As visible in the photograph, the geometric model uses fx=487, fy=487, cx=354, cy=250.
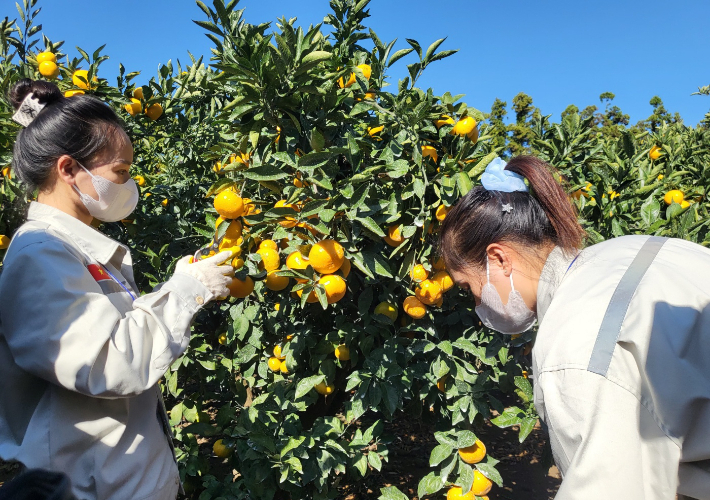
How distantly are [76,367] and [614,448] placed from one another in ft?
3.14

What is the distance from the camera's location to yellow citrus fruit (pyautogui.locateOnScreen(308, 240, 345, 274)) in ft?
4.87

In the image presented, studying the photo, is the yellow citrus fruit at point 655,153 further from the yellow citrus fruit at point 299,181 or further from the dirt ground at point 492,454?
the yellow citrus fruit at point 299,181

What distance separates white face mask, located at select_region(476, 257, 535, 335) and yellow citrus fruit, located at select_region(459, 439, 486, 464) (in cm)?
72

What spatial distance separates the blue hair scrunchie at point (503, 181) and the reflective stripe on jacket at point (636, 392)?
38 centimetres

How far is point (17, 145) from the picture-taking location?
124cm

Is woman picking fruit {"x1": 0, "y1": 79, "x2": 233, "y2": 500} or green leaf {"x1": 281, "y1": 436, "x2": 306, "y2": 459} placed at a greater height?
woman picking fruit {"x1": 0, "y1": 79, "x2": 233, "y2": 500}

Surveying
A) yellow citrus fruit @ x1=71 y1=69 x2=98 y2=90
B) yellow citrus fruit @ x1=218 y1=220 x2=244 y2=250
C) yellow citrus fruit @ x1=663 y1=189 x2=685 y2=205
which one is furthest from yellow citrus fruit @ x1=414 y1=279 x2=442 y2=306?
yellow citrus fruit @ x1=71 y1=69 x2=98 y2=90

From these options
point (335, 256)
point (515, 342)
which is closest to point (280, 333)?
point (335, 256)

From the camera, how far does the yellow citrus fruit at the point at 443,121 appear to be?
1.90 metres

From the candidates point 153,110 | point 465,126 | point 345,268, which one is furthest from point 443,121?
point 153,110

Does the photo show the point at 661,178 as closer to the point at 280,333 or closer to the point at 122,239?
the point at 280,333

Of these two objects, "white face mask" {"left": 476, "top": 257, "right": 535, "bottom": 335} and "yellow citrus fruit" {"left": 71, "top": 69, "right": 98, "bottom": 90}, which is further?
"yellow citrus fruit" {"left": 71, "top": 69, "right": 98, "bottom": 90}

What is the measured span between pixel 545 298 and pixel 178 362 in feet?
5.40

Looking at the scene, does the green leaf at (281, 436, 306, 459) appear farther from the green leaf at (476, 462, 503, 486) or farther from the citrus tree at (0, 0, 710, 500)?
the green leaf at (476, 462, 503, 486)
